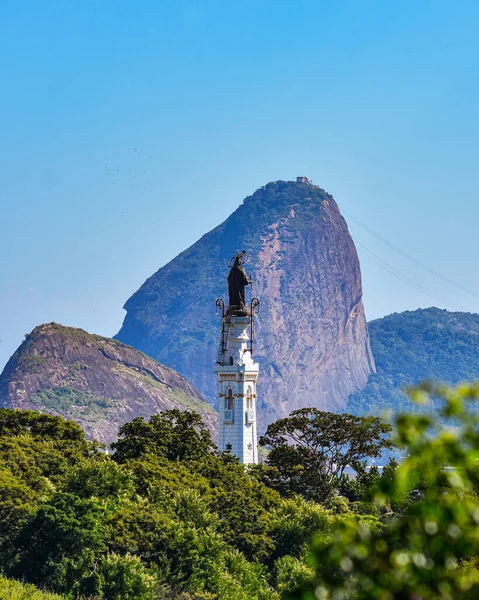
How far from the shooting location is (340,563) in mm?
10102

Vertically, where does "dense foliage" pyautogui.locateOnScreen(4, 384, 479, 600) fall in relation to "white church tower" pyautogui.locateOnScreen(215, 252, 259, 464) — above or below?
below

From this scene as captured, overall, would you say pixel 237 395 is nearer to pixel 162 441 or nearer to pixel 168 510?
pixel 162 441

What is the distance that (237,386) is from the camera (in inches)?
3605

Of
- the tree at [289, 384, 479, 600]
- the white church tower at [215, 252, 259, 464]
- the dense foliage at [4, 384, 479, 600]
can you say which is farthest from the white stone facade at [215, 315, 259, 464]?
the tree at [289, 384, 479, 600]

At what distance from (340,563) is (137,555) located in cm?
4848

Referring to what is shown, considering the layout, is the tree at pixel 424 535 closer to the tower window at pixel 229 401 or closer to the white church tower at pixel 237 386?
the white church tower at pixel 237 386

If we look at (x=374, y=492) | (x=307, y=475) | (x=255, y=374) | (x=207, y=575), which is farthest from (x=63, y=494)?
(x=374, y=492)

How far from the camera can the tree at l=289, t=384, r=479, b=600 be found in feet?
33.5

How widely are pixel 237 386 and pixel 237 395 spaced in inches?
27.9

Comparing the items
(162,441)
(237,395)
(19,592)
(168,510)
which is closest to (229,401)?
(237,395)

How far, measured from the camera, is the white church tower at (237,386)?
90.2 metres

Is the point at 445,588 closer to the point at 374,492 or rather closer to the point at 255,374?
the point at 374,492

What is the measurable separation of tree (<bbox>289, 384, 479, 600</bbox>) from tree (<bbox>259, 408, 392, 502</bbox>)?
67.2 metres

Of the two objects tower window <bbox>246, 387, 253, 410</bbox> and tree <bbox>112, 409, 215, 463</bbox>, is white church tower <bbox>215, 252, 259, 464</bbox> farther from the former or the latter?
tree <bbox>112, 409, 215, 463</bbox>
